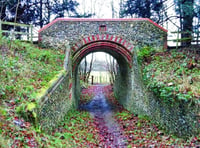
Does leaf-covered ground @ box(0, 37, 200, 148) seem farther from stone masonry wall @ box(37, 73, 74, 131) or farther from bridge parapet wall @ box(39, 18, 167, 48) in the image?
bridge parapet wall @ box(39, 18, 167, 48)

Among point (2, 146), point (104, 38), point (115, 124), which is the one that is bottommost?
point (115, 124)

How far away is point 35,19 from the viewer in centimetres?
1580

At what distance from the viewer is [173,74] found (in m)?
7.46

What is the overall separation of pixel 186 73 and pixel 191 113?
6.84 feet

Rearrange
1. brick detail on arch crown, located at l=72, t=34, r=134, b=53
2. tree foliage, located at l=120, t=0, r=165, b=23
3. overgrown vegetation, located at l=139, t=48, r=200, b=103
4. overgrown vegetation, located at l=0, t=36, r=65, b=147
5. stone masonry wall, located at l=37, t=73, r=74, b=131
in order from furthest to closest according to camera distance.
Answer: tree foliage, located at l=120, t=0, r=165, b=23, brick detail on arch crown, located at l=72, t=34, r=134, b=53, overgrown vegetation, located at l=139, t=48, r=200, b=103, stone masonry wall, located at l=37, t=73, r=74, b=131, overgrown vegetation, located at l=0, t=36, r=65, b=147

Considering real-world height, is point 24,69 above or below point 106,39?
below

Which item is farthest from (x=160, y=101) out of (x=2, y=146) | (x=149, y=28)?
(x=2, y=146)

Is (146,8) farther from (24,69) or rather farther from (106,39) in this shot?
(24,69)

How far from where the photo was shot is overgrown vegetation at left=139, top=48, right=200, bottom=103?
602 cm

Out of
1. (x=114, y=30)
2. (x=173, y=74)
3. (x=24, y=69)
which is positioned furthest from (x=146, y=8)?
(x=24, y=69)

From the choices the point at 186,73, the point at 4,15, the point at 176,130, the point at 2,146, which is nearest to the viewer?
the point at 2,146

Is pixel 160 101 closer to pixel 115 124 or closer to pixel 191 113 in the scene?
pixel 191 113

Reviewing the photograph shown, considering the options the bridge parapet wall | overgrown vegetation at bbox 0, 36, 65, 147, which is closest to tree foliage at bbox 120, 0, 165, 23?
the bridge parapet wall

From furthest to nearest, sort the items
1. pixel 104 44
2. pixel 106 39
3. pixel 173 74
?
pixel 104 44, pixel 106 39, pixel 173 74
